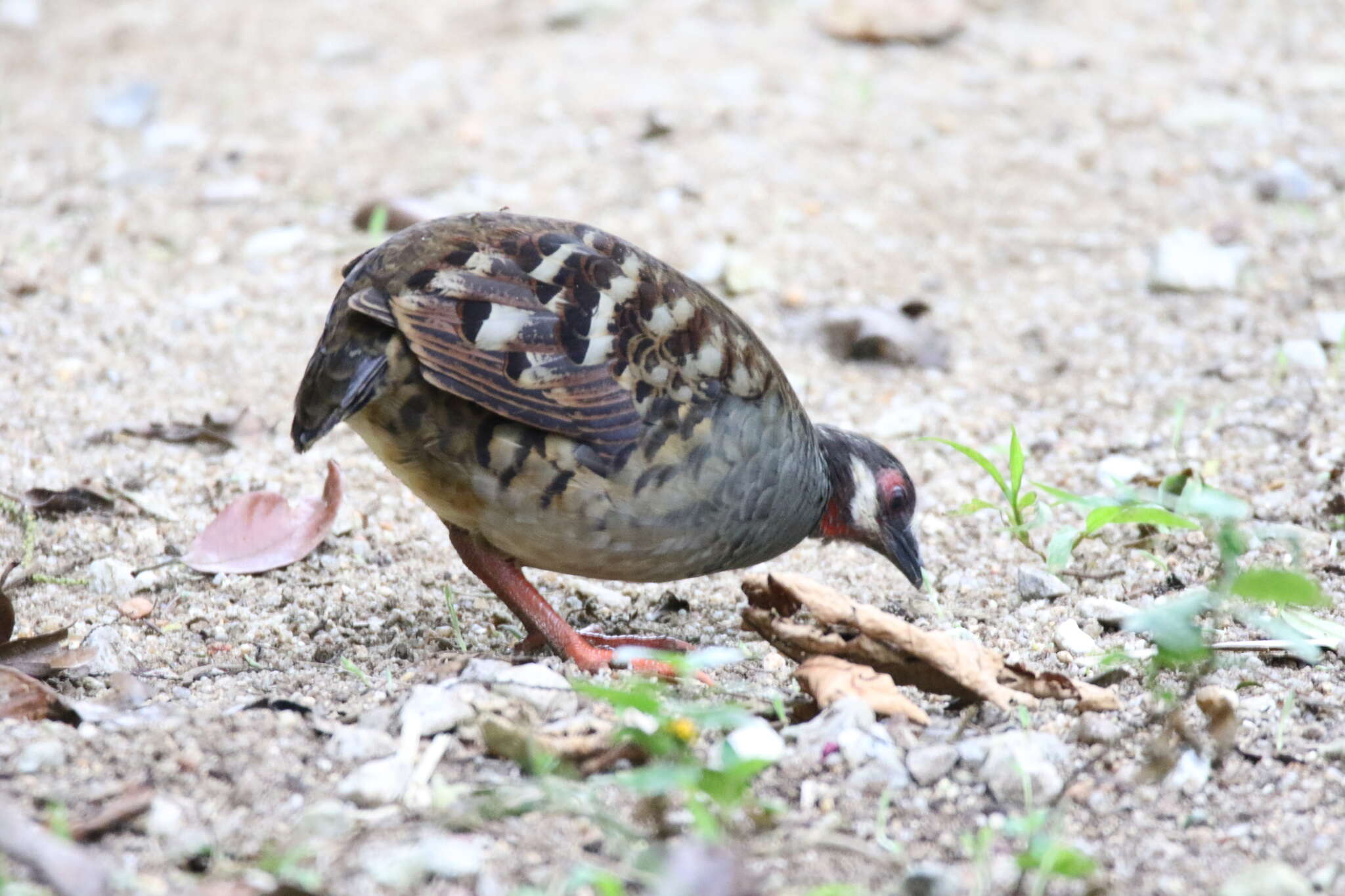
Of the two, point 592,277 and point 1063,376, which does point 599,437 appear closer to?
point 592,277

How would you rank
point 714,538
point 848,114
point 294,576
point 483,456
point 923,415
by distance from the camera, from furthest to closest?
point 848,114, point 923,415, point 294,576, point 714,538, point 483,456

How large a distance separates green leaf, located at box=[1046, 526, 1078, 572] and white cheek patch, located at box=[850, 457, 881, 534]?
50 centimetres

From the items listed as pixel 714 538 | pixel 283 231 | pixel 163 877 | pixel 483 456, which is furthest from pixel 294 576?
pixel 283 231

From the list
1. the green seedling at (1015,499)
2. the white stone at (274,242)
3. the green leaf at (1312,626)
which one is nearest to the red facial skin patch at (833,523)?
the green seedling at (1015,499)

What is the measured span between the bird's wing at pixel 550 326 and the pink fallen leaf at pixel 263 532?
931 millimetres

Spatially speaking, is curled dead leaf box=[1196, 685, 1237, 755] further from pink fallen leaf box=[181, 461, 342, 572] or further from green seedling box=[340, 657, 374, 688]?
pink fallen leaf box=[181, 461, 342, 572]

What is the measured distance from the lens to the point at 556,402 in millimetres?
3545

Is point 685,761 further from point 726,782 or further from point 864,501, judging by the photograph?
point 864,501

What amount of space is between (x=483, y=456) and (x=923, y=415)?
2493 millimetres

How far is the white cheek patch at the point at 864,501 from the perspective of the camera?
4379 millimetres

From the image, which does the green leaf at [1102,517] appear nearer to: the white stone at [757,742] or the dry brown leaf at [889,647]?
the dry brown leaf at [889,647]

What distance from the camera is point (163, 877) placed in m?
2.44

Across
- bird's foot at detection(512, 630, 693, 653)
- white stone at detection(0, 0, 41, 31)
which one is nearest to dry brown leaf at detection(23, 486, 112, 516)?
bird's foot at detection(512, 630, 693, 653)

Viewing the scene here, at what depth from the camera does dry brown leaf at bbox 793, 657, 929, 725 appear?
3195 mm
